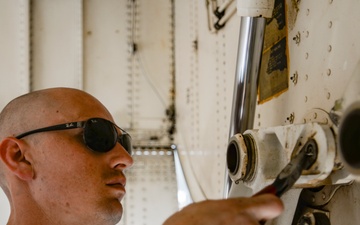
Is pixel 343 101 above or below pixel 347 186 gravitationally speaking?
above

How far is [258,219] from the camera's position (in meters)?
0.64

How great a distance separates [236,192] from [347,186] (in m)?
0.34

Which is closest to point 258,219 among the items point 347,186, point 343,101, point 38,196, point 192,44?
point 343,101

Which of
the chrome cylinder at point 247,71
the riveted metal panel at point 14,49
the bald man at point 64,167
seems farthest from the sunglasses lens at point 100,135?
the riveted metal panel at point 14,49

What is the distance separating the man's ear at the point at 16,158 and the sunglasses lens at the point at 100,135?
0.69ft

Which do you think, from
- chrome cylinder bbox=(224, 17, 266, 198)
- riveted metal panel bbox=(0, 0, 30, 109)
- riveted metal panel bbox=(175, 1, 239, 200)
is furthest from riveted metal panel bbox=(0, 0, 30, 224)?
chrome cylinder bbox=(224, 17, 266, 198)

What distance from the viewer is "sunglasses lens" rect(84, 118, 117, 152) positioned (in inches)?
52.2

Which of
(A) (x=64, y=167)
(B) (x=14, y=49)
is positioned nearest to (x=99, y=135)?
(A) (x=64, y=167)

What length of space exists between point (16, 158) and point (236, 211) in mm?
960

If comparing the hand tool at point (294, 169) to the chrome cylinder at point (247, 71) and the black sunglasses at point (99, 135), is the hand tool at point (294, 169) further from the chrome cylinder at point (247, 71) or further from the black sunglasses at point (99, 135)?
the black sunglasses at point (99, 135)

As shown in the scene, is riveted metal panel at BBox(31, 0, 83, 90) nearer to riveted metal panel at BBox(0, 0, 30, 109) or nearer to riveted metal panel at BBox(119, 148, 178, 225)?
riveted metal panel at BBox(0, 0, 30, 109)

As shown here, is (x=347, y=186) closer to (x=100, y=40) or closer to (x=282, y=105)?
(x=282, y=105)

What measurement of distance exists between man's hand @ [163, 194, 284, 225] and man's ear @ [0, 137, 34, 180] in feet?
2.79

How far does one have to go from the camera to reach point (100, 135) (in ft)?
4.36
